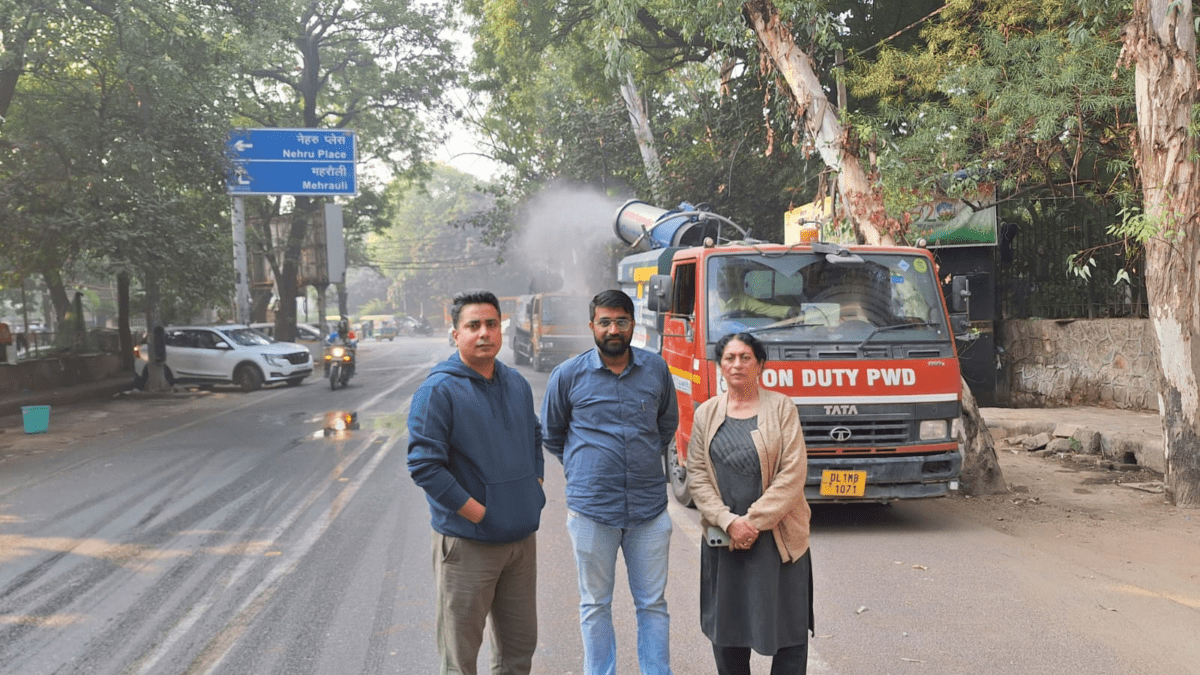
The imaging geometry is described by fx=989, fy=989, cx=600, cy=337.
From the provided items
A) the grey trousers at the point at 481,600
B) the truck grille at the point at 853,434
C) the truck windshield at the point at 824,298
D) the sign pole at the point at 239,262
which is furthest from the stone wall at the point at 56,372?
the grey trousers at the point at 481,600

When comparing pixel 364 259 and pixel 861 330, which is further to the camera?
pixel 364 259

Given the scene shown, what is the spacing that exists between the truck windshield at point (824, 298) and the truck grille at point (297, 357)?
17.8 metres

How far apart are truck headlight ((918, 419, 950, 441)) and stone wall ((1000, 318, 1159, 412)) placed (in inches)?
256

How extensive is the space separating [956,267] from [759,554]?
39.6 ft

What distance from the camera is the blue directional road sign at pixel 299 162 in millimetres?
24094

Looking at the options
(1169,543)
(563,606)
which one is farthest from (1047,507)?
(563,606)

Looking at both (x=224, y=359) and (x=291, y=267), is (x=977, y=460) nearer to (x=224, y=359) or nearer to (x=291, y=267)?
(x=224, y=359)

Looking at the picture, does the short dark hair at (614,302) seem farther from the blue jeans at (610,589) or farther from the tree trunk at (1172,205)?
the tree trunk at (1172,205)

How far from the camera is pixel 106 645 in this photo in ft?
16.7

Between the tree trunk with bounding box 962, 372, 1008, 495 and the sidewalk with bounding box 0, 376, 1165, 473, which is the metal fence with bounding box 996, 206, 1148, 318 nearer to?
the sidewalk with bounding box 0, 376, 1165, 473

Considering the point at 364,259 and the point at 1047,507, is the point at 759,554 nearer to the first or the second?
the point at 1047,507

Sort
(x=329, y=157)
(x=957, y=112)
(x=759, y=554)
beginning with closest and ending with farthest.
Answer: (x=759, y=554), (x=957, y=112), (x=329, y=157)

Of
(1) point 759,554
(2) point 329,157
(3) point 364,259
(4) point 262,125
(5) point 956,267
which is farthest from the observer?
(3) point 364,259

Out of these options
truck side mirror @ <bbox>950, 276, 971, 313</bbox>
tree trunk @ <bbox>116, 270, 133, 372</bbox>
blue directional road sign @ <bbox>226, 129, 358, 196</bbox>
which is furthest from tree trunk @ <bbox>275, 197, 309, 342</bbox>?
truck side mirror @ <bbox>950, 276, 971, 313</bbox>
